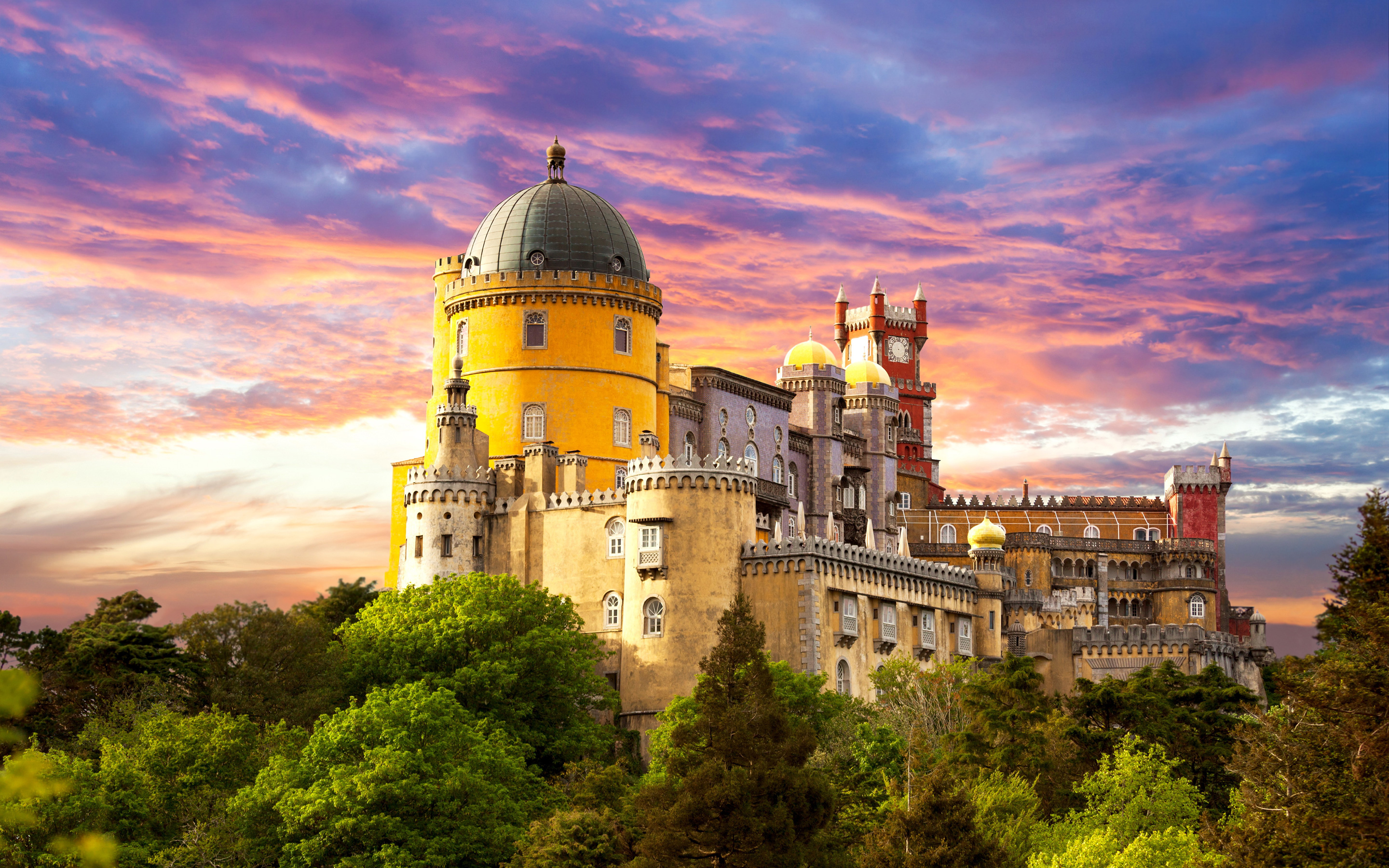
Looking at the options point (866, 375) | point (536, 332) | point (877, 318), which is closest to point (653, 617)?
point (536, 332)

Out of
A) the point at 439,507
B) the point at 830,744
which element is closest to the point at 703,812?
the point at 830,744

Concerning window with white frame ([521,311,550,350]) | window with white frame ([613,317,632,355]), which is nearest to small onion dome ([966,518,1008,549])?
window with white frame ([613,317,632,355])

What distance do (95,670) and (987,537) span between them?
4615cm

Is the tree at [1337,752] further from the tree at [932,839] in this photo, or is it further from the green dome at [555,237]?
the green dome at [555,237]

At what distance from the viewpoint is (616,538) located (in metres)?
80.5

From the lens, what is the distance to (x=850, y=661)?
258ft

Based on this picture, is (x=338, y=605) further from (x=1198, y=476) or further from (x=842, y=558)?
(x=1198, y=476)

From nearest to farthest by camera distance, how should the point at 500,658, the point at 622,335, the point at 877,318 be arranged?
1. the point at 500,658
2. the point at 622,335
3. the point at 877,318

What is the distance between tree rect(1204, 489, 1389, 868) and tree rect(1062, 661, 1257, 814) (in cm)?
2099

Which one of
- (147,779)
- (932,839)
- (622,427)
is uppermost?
(622,427)

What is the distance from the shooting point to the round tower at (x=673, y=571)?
7538 centimetres

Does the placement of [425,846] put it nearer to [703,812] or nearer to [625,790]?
[625,790]

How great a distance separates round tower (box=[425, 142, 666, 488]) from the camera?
88438 mm

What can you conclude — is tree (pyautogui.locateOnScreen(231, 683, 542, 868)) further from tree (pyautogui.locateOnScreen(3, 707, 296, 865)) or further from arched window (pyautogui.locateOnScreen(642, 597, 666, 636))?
arched window (pyautogui.locateOnScreen(642, 597, 666, 636))
